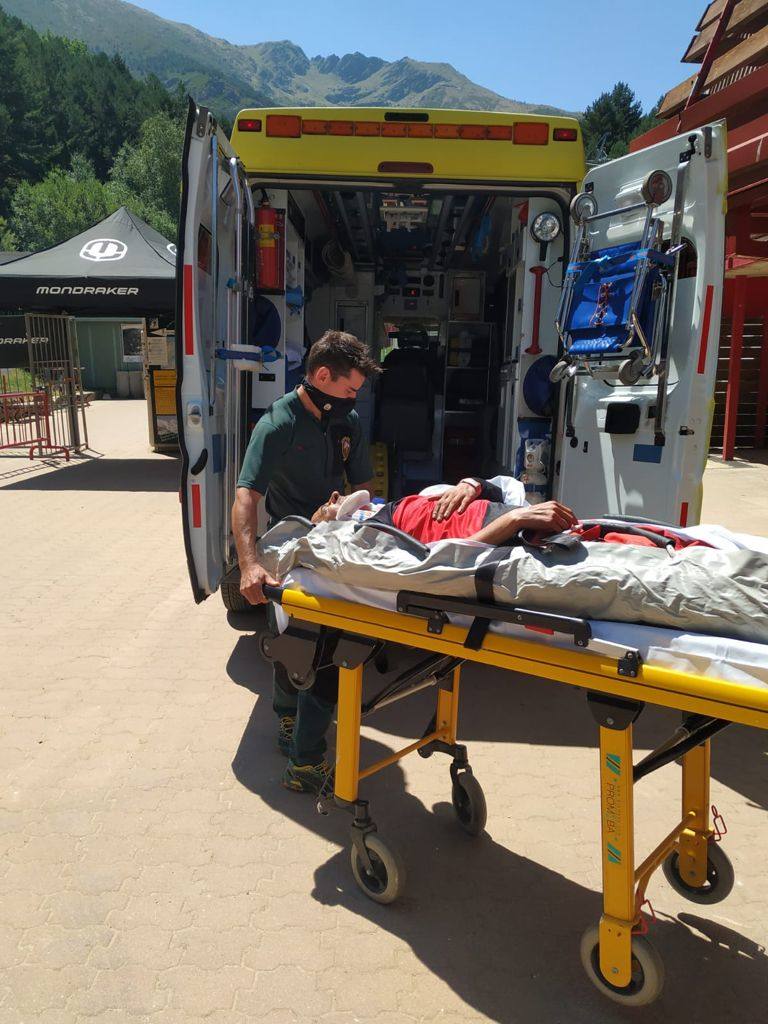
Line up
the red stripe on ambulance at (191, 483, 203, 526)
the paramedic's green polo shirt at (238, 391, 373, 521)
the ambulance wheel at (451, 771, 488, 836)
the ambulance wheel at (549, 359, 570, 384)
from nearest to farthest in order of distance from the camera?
1. the ambulance wheel at (451, 771, 488, 836)
2. the paramedic's green polo shirt at (238, 391, 373, 521)
3. the red stripe on ambulance at (191, 483, 203, 526)
4. the ambulance wheel at (549, 359, 570, 384)

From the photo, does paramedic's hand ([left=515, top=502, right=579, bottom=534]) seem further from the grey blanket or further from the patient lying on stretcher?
the grey blanket

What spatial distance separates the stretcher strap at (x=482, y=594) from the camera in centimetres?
191

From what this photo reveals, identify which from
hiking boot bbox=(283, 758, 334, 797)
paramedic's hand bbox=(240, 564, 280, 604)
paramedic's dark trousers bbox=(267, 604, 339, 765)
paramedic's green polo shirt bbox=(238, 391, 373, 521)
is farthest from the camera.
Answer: paramedic's green polo shirt bbox=(238, 391, 373, 521)

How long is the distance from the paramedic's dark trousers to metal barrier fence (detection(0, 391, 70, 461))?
1125cm

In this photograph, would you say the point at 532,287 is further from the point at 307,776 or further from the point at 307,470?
the point at 307,776

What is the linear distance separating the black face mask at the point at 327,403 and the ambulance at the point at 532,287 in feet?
2.07

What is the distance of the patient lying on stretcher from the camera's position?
2109 mm

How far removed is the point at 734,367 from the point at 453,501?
39.2 ft

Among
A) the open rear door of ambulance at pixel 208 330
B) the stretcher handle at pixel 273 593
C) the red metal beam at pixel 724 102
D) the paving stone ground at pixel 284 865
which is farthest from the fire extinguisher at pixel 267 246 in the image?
the red metal beam at pixel 724 102

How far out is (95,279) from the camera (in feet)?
34.7

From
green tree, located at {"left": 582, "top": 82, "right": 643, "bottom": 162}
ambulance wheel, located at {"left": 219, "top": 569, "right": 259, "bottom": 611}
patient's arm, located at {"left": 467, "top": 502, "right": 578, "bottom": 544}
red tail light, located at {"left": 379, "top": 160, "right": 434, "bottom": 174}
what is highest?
green tree, located at {"left": 582, "top": 82, "right": 643, "bottom": 162}

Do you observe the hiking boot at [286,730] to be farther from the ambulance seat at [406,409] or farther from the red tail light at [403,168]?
the ambulance seat at [406,409]

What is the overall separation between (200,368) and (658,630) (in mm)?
2499

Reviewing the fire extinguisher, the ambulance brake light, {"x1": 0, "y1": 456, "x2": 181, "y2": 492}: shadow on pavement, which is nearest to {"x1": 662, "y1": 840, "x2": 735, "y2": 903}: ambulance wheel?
the fire extinguisher
